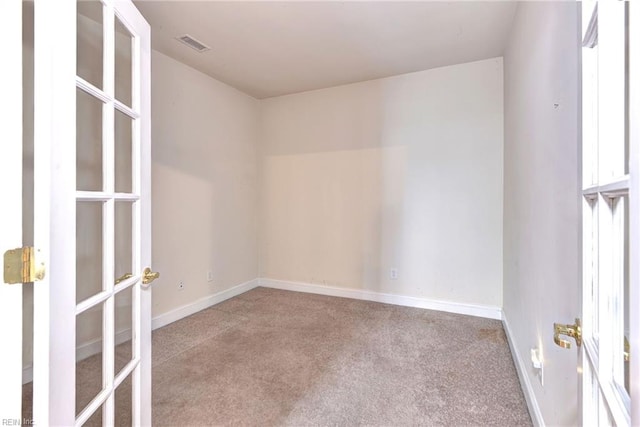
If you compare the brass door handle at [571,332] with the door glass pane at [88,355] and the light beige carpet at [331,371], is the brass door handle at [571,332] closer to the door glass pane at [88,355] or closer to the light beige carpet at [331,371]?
the light beige carpet at [331,371]

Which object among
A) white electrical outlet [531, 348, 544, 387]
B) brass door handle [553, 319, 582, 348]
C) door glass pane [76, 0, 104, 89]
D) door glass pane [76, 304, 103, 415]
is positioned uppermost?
door glass pane [76, 0, 104, 89]

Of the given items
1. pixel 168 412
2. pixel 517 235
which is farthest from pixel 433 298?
pixel 168 412

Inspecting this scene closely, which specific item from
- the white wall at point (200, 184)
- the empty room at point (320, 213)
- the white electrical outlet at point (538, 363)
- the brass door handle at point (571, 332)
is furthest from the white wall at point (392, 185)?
the brass door handle at point (571, 332)

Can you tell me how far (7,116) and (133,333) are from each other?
96 centimetres

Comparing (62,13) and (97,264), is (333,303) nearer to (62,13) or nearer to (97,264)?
(97,264)

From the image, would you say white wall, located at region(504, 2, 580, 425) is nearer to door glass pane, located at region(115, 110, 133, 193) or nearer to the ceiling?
the ceiling

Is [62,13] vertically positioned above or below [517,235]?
above

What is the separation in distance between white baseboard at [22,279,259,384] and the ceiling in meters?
2.21

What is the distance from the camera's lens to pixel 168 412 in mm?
1700

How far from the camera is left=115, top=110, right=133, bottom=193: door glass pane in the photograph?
3.92ft

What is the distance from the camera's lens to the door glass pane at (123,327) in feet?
3.87

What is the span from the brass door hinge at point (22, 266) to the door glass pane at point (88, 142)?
0.30m
